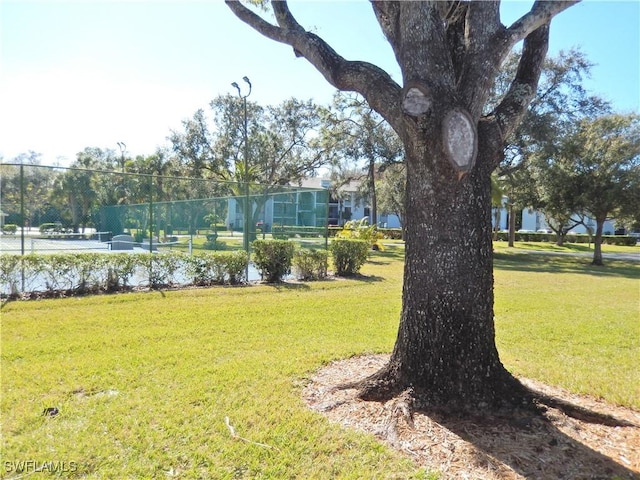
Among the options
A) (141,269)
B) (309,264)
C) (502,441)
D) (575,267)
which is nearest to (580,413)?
(502,441)

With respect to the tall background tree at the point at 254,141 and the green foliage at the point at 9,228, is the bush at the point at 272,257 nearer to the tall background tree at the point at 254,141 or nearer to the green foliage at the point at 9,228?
the green foliage at the point at 9,228

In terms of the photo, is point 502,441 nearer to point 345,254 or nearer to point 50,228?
point 345,254

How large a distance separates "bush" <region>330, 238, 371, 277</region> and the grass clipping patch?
9100 mm

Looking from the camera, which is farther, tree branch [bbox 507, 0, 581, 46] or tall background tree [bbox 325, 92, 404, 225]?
tall background tree [bbox 325, 92, 404, 225]

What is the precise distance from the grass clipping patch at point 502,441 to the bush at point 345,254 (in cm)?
910

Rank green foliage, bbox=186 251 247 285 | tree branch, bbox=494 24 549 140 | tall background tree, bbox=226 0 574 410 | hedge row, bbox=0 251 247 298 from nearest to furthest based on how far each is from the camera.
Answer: tall background tree, bbox=226 0 574 410
tree branch, bbox=494 24 549 140
hedge row, bbox=0 251 247 298
green foliage, bbox=186 251 247 285

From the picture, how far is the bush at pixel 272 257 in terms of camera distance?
10.8 metres

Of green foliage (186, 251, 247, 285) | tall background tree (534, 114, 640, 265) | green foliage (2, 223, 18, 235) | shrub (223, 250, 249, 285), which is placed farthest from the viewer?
tall background tree (534, 114, 640, 265)

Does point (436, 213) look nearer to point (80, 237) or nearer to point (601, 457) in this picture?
point (601, 457)

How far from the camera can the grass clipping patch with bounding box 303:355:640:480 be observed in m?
2.67

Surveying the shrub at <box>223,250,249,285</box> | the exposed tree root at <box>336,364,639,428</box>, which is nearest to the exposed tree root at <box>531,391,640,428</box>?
the exposed tree root at <box>336,364,639,428</box>

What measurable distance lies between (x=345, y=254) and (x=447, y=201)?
9490mm

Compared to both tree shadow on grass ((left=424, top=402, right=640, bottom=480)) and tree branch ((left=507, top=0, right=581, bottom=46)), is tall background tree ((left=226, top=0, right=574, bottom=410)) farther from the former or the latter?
tree shadow on grass ((left=424, top=402, right=640, bottom=480))

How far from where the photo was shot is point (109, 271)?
8602 millimetres
